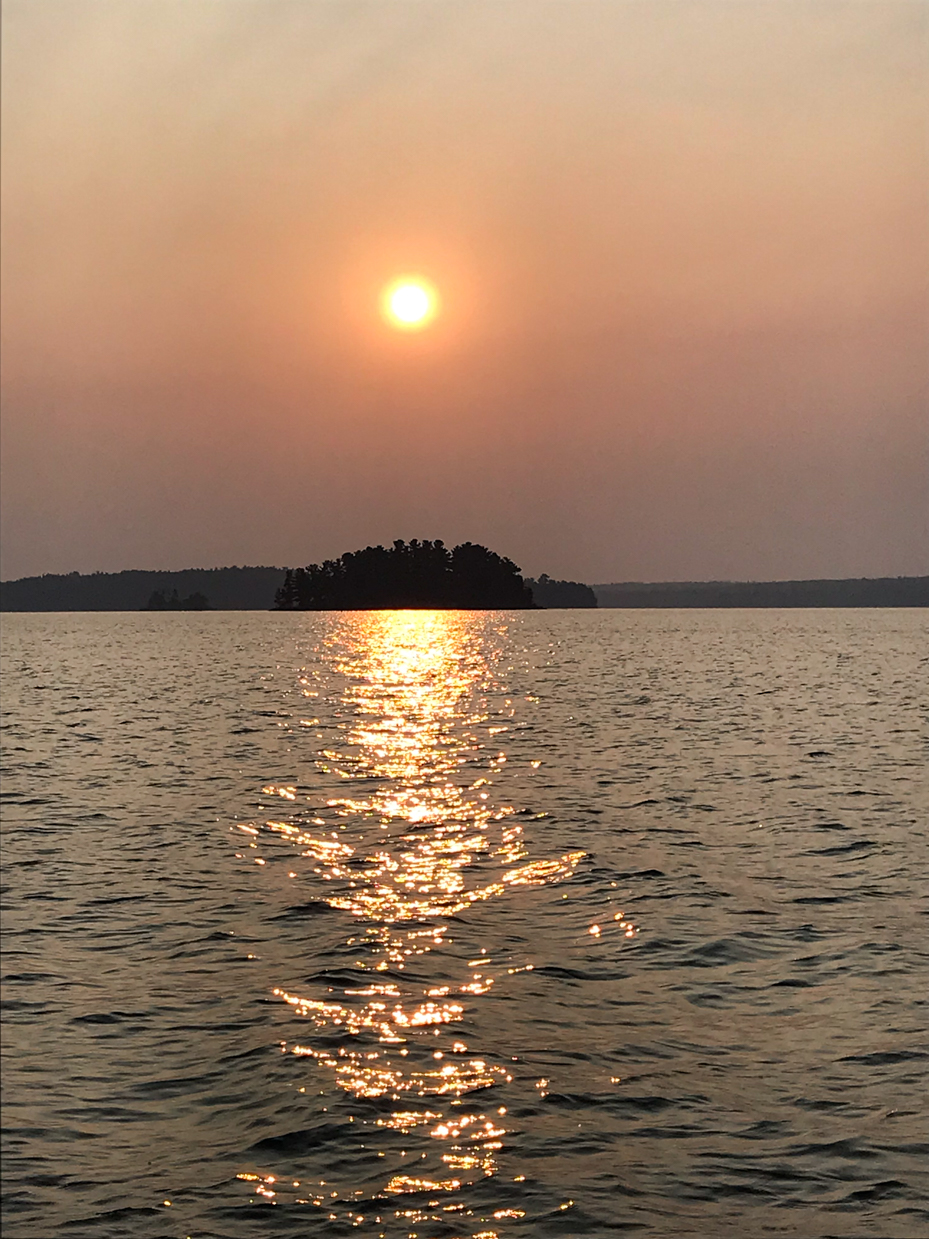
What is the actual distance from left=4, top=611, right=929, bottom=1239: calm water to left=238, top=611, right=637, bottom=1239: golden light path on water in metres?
0.07

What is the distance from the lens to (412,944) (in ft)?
67.5

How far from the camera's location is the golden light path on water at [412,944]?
12.1 m

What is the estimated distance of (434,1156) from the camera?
41.0ft

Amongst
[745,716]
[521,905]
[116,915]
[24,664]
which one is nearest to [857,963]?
[521,905]

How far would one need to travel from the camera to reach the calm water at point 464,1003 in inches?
467

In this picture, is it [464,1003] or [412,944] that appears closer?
[464,1003]

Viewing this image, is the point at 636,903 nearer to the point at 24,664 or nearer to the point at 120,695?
the point at 120,695

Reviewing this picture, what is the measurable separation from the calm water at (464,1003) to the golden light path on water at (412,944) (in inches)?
2.7

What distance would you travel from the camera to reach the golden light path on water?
476 inches

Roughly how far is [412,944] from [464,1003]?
10.7 feet

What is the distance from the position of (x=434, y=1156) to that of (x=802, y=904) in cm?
1284

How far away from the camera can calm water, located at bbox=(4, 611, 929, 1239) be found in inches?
467

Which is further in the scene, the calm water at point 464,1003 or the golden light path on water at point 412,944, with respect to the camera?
the golden light path on water at point 412,944

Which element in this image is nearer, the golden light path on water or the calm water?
the calm water
